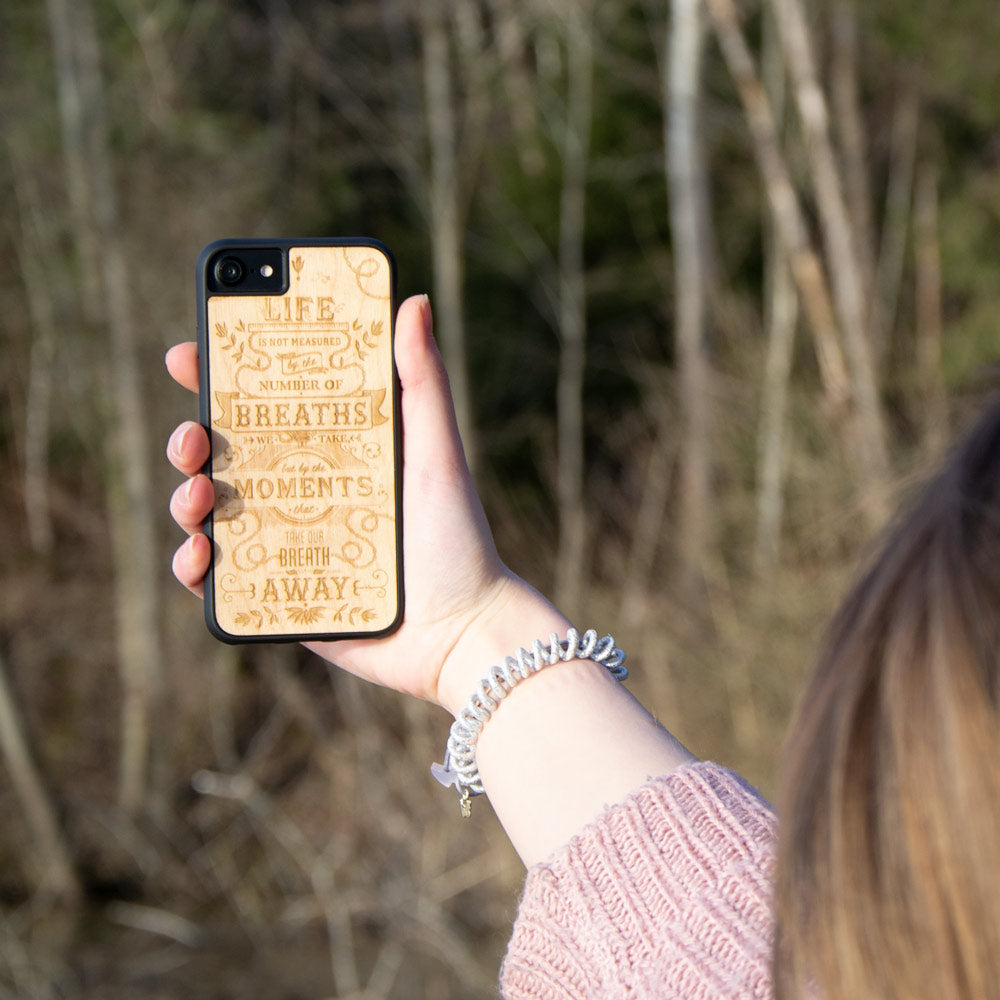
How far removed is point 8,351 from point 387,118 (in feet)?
15.0

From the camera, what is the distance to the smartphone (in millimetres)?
1482

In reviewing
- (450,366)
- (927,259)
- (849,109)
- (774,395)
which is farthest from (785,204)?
(450,366)

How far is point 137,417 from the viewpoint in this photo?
9.06 m

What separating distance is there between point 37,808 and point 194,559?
7.26 metres

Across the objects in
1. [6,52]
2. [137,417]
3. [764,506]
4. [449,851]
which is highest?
[6,52]

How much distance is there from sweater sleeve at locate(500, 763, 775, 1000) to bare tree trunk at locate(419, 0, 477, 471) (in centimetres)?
850

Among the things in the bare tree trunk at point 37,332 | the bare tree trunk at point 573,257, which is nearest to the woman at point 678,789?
the bare tree trunk at point 573,257

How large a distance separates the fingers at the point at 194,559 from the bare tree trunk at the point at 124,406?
7861 mm

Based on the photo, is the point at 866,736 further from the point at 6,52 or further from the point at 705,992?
the point at 6,52

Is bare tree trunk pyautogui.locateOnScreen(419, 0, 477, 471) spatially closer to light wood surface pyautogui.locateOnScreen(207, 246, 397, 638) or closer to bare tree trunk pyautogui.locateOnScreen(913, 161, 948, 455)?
bare tree trunk pyautogui.locateOnScreen(913, 161, 948, 455)

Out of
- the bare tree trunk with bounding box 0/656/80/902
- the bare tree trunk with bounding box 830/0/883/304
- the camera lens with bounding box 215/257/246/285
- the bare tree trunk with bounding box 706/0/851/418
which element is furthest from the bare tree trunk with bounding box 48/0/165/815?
the camera lens with bounding box 215/257/246/285

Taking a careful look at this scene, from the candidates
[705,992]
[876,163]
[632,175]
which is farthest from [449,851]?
[876,163]

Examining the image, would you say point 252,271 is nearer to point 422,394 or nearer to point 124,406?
point 422,394

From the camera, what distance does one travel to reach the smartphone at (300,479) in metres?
1.48
